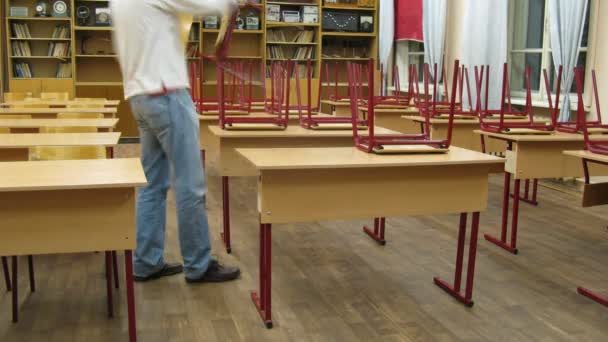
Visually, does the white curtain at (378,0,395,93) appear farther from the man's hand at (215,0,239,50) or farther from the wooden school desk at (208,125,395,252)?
the man's hand at (215,0,239,50)

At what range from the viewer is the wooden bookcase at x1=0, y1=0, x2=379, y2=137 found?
8.95 m

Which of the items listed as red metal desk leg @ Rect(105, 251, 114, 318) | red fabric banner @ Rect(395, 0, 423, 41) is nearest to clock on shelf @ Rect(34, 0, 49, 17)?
red fabric banner @ Rect(395, 0, 423, 41)

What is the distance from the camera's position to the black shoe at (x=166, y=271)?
117 inches

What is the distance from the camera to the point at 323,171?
8.00ft

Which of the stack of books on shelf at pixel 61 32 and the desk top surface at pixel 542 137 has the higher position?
the stack of books on shelf at pixel 61 32

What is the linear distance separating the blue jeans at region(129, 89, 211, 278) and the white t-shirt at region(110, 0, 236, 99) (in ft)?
0.24

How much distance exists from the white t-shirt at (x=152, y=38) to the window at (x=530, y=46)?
465 cm

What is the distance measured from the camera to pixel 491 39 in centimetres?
693

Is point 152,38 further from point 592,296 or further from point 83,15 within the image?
point 83,15

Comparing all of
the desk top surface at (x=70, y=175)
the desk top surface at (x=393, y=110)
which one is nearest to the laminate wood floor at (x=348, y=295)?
the desk top surface at (x=70, y=175)

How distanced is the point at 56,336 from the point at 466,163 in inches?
67.6

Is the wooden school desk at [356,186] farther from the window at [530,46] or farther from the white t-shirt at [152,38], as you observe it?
the window at [530,46]

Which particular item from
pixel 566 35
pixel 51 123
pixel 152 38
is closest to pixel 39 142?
pixel 152 38

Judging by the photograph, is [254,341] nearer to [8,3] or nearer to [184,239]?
[184,239]
